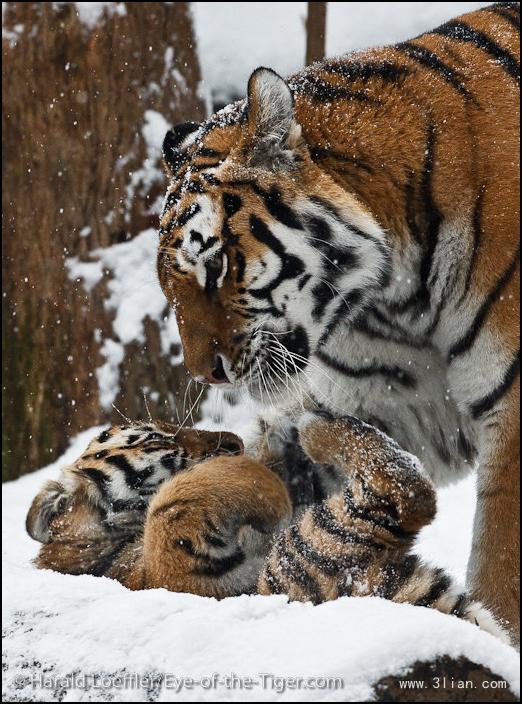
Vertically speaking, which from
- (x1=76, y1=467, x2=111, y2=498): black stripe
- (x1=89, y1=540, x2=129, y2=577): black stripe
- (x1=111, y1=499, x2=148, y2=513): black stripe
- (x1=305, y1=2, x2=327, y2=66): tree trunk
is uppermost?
(x1=305, y1=2, x2=327, y2=66): tree trunk

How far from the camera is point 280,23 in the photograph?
5.79 metres

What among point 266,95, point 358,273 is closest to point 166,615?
point 358,273

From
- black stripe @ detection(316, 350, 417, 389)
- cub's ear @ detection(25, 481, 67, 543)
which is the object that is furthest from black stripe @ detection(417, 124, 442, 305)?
cub's ear @ detection(25, 481, 67, 543)

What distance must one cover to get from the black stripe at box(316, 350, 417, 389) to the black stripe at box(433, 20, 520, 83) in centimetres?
72

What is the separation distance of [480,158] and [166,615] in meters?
1.10

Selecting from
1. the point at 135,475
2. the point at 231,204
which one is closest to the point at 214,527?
the point at 135,475

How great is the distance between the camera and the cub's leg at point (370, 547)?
6.43ft

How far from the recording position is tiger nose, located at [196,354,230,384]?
2.17m

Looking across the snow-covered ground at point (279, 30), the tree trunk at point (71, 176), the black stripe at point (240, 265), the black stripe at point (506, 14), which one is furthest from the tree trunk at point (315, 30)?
the black stripe at point (240, 265)

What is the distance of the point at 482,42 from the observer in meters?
2.25

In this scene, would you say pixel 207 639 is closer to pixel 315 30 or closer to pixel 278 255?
pixel 278 255

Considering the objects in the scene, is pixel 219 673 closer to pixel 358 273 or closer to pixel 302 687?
pixel 302 687

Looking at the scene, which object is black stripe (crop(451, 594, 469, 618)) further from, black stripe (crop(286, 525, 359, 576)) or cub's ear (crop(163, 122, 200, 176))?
cub's ear (crop(163, 122, 200, 176))

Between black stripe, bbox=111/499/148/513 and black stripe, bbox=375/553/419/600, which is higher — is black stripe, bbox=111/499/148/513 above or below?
above
